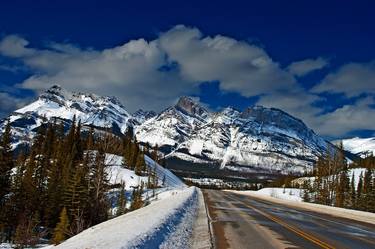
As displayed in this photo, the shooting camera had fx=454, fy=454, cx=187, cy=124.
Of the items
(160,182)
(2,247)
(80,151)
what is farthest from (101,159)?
(160,182)

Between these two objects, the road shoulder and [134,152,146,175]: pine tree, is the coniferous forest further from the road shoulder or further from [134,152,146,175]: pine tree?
[134,152,146,175]: pine tree

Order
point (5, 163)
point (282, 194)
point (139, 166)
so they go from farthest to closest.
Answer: point (139, 166), point (282, 194), point (5, 163)

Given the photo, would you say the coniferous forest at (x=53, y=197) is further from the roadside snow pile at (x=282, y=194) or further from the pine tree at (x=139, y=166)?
the pine tree at (x=139, y=166)

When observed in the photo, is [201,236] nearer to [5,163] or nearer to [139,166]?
[5,163]

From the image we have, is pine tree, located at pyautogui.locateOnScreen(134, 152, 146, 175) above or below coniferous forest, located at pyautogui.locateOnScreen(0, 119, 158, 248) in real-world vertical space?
above

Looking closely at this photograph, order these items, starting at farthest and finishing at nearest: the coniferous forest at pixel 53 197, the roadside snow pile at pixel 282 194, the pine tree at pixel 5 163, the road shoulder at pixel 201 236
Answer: the roadside snow pile at pixel 282 194 < the pine tree at pixel 5 163 < the coniferous forest at pixel 53 197 < the road shoulder at pixel 201 236

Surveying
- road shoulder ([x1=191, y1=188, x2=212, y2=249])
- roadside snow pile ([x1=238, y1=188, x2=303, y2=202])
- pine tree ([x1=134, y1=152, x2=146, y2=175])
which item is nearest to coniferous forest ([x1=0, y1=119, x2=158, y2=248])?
road shoulder ([x1=191, y1=188, x2=212, y2=249])

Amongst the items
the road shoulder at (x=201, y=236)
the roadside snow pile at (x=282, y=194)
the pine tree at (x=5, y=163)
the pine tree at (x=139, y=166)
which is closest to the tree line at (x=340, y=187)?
the roadside snow pile at (x=282, y=194)

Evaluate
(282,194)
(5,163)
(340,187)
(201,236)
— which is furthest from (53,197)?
(282,194)

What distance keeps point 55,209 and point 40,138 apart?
152 ft

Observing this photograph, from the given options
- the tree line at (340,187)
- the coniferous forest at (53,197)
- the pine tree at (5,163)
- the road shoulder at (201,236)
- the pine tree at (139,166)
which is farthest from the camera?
the pine tree at (139,166)

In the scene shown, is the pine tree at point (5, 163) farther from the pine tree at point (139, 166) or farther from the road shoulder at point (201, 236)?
the pine tree at point (139, 166)

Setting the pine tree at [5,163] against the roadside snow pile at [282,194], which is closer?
the pine tree at [5,163]

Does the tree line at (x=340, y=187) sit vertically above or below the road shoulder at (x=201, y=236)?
above
